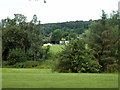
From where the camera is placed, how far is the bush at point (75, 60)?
50.5ft

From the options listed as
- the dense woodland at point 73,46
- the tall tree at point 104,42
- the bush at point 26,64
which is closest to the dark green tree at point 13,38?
the dense woodland at point 73,46

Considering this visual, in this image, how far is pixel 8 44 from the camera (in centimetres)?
4203

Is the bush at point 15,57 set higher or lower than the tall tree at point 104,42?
lower

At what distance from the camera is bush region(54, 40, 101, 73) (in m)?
15.4

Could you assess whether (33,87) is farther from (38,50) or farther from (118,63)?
(38,50)

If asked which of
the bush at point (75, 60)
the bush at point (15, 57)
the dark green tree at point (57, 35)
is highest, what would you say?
the dark green tree at point (57, 35)

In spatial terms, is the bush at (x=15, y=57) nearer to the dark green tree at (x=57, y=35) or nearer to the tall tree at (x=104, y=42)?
the tall tree at (x=104, y=42)

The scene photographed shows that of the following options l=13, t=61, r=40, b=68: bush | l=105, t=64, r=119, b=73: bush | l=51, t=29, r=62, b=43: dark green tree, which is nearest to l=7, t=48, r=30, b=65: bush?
l=13, t=61, r=40, b=68: bush

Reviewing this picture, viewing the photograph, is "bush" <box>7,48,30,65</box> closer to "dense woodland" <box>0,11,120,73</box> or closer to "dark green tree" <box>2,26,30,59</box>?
"dense woodland" <box>0,11,120,73</box>

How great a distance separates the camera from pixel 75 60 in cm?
1538

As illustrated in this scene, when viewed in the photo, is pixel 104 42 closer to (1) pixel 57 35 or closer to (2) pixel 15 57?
(2) pixel 15 57

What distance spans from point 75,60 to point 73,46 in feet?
5.11

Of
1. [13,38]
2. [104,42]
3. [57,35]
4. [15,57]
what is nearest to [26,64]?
[15,57]

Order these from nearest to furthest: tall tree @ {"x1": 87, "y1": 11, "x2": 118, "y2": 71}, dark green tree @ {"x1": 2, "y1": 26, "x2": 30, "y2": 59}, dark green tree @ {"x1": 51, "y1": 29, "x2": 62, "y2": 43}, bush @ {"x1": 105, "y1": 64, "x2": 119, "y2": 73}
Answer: bush @ {"x1": 105, "y1": 64, "x2": 119, "y2": 73} < tall tree @ {"x1": 87, "y1": 11, "x2": 118, "y2": 71} < dark green tree @ {"x1": 2, "y1": 26, "x2": 30, "y2": 59} < dark green tree @ {"x1": 51, "y1": 29, "x2": 62, "y2": 43}
